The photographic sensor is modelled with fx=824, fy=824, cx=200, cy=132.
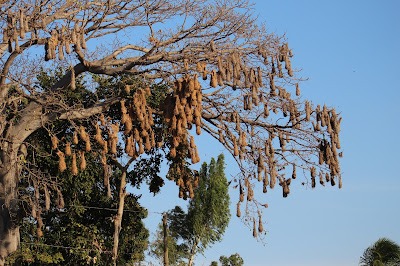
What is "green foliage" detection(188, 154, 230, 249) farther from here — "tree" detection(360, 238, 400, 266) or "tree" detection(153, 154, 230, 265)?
"tree" detection(360, 238, 400, 266)

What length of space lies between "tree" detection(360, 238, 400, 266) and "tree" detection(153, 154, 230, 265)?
17.8m

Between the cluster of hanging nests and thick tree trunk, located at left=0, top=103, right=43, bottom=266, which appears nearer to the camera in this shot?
the cluster of hanging nests

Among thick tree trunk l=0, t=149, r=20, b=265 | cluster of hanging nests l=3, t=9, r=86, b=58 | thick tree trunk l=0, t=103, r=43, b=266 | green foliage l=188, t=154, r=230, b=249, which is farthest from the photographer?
green foliage l=188, t=154, r=230, b=249

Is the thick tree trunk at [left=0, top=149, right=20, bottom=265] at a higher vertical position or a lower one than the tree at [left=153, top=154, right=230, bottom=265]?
lower

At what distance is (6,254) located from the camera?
18109mm

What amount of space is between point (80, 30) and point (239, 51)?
409cm

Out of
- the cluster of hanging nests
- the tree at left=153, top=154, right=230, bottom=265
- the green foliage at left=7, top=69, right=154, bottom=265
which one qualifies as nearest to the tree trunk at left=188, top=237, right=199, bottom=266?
the tree at left=153, top=154, right=230, bottom=265

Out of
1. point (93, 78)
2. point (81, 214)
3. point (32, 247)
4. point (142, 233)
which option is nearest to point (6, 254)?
point (32, 247)

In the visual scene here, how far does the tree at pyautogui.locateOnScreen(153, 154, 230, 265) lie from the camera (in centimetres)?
4088

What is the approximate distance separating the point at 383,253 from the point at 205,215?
19.1 metres

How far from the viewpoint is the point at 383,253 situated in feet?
75.5

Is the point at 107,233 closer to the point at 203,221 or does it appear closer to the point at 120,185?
→ the point at 120,185

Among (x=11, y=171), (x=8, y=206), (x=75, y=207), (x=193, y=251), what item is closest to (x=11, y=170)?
(x=11, y=171)

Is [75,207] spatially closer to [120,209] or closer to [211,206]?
[120,209]
